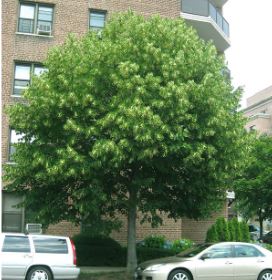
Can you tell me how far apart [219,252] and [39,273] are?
5170 millimetres

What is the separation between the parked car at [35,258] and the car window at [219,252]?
386 centimetres

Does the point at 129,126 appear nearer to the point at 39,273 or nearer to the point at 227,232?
the point at 39,273

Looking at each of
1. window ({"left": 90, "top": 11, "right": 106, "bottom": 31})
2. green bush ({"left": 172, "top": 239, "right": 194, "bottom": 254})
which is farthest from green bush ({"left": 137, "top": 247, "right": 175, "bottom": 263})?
window ({"left": 90, "top": 11, "right": 106, "bottom": 31})

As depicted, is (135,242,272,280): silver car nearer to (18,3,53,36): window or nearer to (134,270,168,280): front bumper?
(134,270,168,280): front bumper

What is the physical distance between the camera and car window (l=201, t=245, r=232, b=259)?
46.5ft

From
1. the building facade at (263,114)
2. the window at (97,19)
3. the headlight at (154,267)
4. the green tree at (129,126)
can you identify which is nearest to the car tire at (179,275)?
the headlight at (154,267)

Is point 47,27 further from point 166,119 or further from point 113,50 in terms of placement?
point 166,119

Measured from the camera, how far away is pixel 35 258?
43.4 feet

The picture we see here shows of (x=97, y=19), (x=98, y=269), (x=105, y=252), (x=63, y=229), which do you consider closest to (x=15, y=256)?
(x=98, y=269)

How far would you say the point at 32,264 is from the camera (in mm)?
13156

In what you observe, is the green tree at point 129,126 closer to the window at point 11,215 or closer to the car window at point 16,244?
the car window at point 16,244

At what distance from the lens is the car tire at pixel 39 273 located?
13125 mm

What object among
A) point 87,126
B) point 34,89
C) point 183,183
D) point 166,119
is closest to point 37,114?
point 34,89

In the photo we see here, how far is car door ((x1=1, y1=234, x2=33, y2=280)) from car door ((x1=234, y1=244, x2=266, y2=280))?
19.4ft
